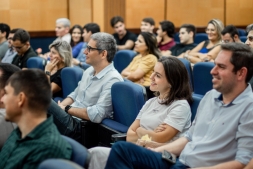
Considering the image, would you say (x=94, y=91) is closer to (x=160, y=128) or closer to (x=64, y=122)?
(x=64, y=122)

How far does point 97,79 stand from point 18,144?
2.08m

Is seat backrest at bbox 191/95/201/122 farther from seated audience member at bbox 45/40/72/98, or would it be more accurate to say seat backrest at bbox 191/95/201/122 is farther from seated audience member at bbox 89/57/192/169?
seated audience member at bbox 45/40/72/98

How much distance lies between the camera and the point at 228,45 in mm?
2809

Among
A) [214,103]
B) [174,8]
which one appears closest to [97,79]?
[214,103]

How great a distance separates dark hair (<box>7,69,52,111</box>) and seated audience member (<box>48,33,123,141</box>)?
154 cm

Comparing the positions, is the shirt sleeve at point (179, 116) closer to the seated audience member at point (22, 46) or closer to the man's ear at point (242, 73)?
the man's ear at point (242, 73)

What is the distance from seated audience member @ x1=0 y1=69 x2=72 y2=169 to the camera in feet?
7.09

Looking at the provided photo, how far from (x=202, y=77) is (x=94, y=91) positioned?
1.12m

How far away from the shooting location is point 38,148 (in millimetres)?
2154

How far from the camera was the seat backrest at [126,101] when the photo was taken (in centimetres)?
370

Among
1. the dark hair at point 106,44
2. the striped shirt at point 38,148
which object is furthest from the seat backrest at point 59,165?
the dark hair at point 106,44

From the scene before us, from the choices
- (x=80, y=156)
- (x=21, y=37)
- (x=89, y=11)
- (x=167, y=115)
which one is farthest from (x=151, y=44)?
(x=89, y=11)

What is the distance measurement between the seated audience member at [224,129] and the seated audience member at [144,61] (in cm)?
281

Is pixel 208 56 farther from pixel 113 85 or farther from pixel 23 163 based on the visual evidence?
pixel 23 163
